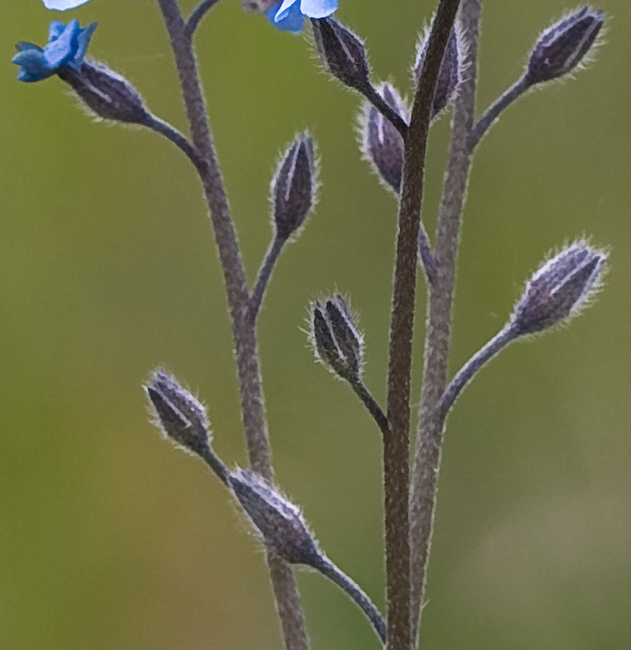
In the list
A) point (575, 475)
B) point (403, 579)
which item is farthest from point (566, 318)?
point (575, 475)

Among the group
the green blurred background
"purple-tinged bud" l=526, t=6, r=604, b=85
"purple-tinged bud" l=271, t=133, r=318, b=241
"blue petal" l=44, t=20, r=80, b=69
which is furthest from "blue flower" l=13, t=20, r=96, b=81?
the green blurred background

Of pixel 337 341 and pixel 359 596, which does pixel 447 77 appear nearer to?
pixel 337 341

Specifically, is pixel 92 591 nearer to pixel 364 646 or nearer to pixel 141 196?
pixel 364 646

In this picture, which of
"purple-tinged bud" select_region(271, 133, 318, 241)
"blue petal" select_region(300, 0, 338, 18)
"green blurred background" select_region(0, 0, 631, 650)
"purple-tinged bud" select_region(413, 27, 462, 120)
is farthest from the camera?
"green blurred background" select_region(0, 0, 631, 650)

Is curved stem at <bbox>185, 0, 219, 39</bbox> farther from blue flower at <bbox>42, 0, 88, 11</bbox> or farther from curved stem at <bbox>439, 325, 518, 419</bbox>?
curved stem at <bbox>439, 325, 518, 419</bbox>

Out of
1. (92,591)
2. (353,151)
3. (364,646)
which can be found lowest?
(364,646)

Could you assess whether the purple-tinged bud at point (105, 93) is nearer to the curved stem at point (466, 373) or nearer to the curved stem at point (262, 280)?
the curved stem at point (262, 280)
